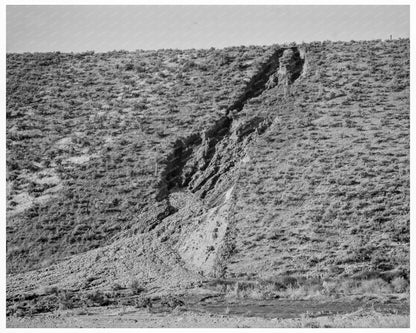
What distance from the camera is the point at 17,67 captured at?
46000mm

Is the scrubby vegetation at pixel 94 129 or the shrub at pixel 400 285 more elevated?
the scrubby vegetation at pixel 94 129

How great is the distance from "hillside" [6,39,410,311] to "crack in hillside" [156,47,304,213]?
3.2 inches

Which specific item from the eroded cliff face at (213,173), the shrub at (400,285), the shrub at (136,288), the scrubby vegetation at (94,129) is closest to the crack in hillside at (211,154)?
the eroded cliff face at (213,173)

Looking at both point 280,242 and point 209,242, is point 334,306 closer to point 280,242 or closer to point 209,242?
point 280,242

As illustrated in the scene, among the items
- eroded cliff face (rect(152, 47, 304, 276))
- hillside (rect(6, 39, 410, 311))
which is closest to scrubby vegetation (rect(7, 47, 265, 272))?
hillside (rect(6, 39, 410, 311))

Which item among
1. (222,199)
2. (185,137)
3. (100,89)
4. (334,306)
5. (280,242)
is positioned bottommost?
(334,306)

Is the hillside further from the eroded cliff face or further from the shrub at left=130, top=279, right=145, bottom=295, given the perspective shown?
the shrub at left=130, top=279, right=145, bottom=295

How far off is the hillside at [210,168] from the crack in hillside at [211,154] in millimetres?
82

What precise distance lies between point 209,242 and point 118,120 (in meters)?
14.0

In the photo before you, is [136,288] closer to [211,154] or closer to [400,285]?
[400,285]

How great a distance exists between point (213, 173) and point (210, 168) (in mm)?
448

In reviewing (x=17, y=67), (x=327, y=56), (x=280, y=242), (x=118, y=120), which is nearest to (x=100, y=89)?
(x=118, y=120)

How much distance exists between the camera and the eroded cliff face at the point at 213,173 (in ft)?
80.4

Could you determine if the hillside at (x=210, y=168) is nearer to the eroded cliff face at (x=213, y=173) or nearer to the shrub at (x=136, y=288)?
the eroded cliff face at (x=213, y=173)
